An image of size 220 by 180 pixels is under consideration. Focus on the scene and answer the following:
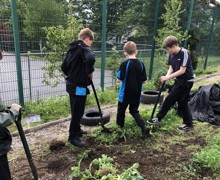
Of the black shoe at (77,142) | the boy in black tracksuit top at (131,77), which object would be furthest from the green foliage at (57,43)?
the black shoe at (77,142)

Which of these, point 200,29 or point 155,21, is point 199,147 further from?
point 200,29

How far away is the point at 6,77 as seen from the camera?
225 inches

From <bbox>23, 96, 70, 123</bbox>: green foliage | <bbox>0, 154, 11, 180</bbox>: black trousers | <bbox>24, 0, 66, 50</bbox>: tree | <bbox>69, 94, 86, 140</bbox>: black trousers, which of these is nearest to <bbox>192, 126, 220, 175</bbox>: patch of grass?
<bbox>69, 94, 86, 140</bbox>: black trousers

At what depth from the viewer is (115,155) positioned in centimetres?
396

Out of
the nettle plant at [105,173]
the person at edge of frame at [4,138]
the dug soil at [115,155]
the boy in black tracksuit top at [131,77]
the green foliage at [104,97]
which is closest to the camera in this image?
the person at edge of frame at [4,138]

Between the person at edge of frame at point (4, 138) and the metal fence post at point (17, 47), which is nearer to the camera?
the person at edge of frame at point (4, 138)

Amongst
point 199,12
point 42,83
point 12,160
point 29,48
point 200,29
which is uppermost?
point 199,12

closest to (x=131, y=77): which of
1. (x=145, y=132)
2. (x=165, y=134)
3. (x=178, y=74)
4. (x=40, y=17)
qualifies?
(x=178, y=74)

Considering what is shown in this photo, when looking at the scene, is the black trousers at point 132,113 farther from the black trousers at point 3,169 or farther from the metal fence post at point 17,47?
the black trousers at point 3,169

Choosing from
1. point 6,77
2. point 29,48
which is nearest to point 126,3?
point 29,48

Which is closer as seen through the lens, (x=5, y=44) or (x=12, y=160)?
(x=12, y=160)

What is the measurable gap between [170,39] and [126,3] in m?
4.13

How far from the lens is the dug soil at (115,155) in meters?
3.46

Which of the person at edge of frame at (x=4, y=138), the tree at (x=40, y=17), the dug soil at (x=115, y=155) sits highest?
the tree at (x=40, y=17)
